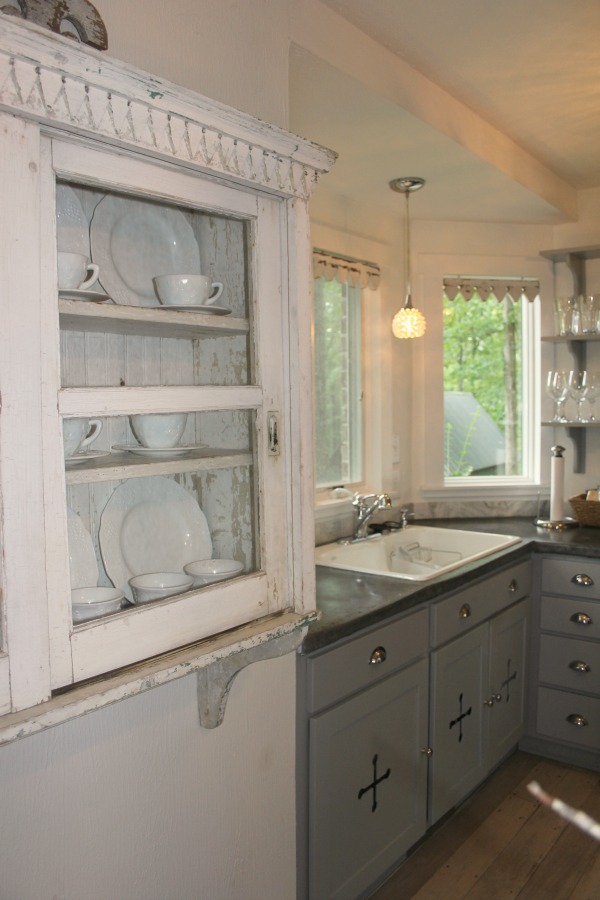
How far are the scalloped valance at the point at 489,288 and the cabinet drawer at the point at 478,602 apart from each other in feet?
4.11

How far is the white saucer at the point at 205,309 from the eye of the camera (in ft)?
4.12

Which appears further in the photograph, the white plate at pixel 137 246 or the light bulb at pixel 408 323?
the light bulb at pixel 408 323

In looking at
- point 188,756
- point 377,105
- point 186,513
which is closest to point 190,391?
point 186,513

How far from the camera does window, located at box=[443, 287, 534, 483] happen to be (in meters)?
3.37

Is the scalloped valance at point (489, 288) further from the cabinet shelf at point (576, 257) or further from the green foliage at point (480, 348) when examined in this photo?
the cabinet shelf at point (576, 257)

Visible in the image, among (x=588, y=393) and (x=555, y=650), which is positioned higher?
(x=588, y=393)

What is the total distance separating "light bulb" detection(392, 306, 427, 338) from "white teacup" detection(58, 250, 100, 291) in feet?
5.57

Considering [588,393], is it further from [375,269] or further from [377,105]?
[377,105]

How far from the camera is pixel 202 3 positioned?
4.62 feet

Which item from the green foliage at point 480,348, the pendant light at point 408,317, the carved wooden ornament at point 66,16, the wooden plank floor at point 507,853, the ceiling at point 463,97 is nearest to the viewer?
the carved wooden ornament at point 66,16

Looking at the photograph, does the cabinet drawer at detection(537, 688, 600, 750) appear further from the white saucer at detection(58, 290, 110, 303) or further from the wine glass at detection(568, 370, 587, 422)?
the white saucer at detection(58, 290, 110, 303)

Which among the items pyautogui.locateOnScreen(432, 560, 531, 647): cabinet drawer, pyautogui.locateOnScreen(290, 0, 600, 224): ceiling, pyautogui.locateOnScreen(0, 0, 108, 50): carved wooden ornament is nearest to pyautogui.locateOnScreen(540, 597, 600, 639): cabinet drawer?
pyautogui.locateOnScreen(432, 560, 531, 647): cabinet drawer

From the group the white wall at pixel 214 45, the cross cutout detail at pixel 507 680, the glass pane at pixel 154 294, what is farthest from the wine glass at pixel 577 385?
the glass pane at pixel 154 294

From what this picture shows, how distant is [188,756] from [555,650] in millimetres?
1812
